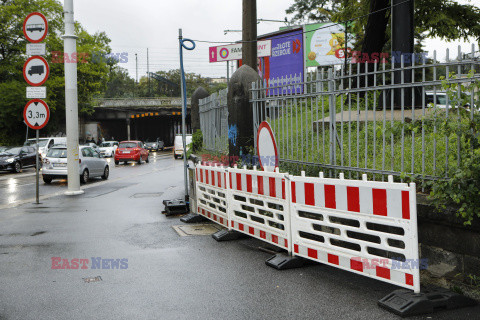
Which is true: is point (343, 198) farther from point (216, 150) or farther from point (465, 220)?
point (216, 150)

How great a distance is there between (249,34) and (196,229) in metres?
5.45

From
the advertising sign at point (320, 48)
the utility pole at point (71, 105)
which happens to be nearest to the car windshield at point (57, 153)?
the utility pole at point (71, 105)

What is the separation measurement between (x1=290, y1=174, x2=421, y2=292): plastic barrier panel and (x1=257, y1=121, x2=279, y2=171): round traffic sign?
1163 mm

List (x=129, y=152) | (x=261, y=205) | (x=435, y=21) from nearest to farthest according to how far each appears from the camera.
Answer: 1. (x=261, y=205)
2. (x=435, y=21)
3. (x=129, y=152)

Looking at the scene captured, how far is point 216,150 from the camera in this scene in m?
12.5

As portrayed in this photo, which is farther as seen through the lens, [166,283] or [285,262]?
[285,262]

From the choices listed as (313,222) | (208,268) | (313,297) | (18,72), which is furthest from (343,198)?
(18,72)

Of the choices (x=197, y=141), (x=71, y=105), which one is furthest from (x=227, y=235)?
(x=71, y=105)

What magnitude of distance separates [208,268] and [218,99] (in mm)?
6773

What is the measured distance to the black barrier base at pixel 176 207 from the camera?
9.93 meters

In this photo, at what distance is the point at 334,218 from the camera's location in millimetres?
5680

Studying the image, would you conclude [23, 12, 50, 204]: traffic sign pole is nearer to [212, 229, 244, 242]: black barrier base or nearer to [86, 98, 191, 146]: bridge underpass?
[212, 229, 244, 242]: black barrier base

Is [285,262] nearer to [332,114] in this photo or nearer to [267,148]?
[267,148]

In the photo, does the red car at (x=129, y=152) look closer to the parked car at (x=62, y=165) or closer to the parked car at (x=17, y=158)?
the parked car at (x=17, y=158)
